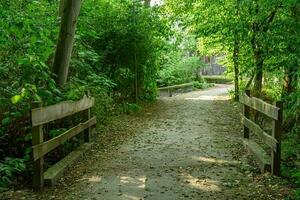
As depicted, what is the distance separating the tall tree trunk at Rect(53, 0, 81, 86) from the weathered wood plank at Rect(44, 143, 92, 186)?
5.40 ft

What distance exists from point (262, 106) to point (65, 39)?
434 cm

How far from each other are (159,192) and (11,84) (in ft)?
12.2

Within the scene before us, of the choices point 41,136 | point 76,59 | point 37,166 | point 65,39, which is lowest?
point 37,166

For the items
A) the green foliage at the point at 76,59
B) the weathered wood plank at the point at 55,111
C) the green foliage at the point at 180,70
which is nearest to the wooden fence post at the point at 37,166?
the weathered wood plank at the point at 55,111

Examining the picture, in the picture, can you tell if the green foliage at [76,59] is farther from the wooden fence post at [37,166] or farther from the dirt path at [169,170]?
the dirt path at [169,170]

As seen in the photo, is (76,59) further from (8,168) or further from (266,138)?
(266,138)

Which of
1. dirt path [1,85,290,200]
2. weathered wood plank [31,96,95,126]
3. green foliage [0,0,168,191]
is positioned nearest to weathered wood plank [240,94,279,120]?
dirt path [1,85,290,200]

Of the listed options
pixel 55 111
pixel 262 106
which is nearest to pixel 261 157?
pixel 262 106

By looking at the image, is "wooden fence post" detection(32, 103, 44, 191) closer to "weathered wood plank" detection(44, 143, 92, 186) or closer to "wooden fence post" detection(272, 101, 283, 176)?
"weathered wood plank" detection(44, 143, 92, 186)

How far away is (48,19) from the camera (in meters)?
9.41

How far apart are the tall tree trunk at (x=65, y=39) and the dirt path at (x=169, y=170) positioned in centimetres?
188

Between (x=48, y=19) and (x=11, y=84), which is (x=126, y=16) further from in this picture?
(x=11, y=84)

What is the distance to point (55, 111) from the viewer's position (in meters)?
6.47

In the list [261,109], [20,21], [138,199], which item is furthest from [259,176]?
[20,21]
